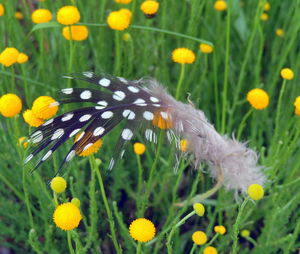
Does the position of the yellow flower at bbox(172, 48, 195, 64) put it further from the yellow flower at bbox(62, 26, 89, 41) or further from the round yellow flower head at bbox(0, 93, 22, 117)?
the round yellow flower head at bbox(0, 93, 22, 117)

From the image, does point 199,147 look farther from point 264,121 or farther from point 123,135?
point 264,121

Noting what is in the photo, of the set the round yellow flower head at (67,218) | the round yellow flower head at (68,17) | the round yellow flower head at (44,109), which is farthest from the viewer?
the round yellow flower head at (68,17)

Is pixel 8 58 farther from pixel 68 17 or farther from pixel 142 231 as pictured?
pixel 142 231

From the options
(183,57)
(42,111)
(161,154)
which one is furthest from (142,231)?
(161,154)

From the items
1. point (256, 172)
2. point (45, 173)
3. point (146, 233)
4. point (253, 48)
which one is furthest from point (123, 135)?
point (253, 48)

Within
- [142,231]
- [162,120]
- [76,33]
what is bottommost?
[142,231]

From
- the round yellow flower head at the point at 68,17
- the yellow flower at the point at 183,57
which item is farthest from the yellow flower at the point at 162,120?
the round yellow flower head at the point at 68,17

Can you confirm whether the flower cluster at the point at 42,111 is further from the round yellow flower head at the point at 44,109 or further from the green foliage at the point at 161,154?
the green foliage at the point at 161,154

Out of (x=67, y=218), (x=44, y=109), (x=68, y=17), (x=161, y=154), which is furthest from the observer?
(x=161, y=154)
